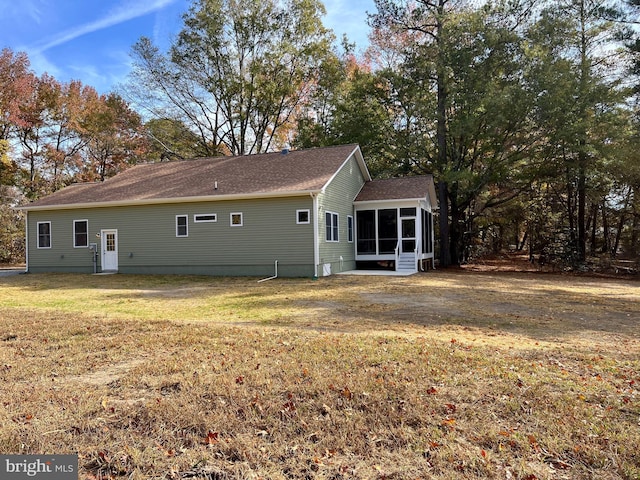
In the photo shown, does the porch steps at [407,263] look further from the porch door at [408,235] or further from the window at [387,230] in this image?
the window at [387,230]

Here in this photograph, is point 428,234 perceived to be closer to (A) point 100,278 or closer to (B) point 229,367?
(A) point 100,278

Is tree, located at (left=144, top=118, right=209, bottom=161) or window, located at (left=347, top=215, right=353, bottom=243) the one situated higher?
tree, located at (left=144, top=118, right=209, bottom=161)

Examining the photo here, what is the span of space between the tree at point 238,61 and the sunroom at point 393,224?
419 inches

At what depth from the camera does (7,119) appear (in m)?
25.2

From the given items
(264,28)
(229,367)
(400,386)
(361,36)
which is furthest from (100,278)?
(361,36)

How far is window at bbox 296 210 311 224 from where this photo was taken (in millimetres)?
14560

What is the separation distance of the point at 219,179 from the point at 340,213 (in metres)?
4.88

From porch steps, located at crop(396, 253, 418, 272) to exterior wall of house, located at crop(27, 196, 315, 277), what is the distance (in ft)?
13.8

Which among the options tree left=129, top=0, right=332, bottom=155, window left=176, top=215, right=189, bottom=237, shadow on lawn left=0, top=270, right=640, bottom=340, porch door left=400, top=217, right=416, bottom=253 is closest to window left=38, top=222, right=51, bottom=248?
shadow on lawn left=0, top=270, right=640, bottom=340

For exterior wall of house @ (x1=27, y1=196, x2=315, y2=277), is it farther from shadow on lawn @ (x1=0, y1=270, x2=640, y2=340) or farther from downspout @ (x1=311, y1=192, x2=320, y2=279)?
shadow on lawn @ (x1=0, y1=270, x2=640, y2=340)

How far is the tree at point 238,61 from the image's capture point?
82.0ft

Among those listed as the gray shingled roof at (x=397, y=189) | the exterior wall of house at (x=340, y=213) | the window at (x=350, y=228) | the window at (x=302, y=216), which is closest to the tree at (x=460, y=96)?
the gray shingled roof at (x=397, y=189)

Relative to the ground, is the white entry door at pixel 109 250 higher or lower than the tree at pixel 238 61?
lower

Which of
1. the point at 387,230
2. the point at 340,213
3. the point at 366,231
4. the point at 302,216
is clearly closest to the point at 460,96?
the point at 387,230
